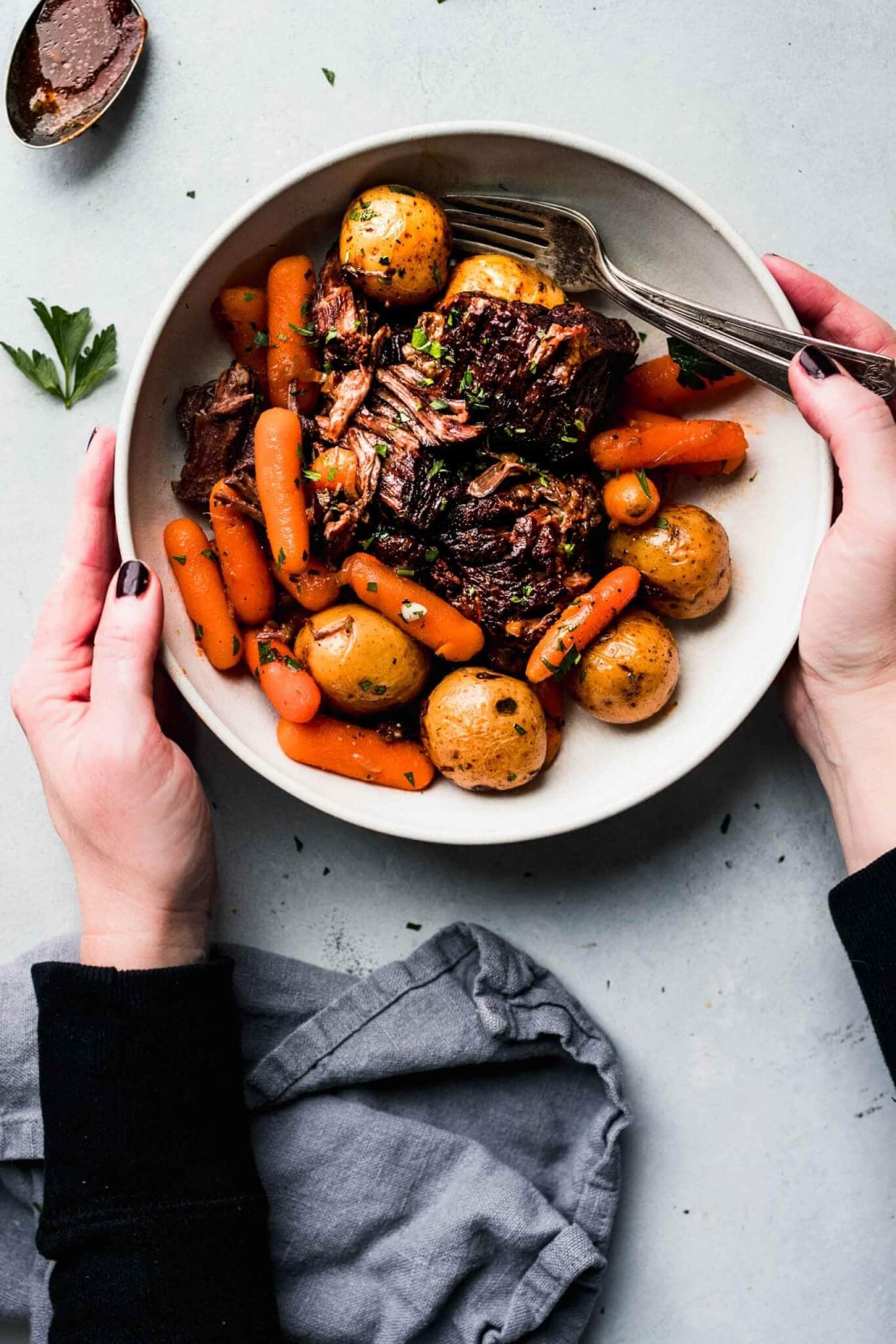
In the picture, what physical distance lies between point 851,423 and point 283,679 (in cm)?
142

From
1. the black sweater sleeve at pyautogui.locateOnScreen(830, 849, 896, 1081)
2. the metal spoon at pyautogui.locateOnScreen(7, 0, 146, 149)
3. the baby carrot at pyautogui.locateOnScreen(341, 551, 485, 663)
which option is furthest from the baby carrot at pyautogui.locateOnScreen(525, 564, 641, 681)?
the metal spoon at pyautogui.locateOnScreen(7, 0, 146, 149)

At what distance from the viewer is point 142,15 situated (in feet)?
8.52

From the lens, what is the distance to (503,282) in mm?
2379

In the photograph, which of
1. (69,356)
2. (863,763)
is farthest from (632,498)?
(69,356)

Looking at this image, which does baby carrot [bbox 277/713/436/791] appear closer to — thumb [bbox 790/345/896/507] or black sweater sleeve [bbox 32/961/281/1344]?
black sweater sleeve [bbox 32/961/281/1344]

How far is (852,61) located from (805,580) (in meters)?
1.49

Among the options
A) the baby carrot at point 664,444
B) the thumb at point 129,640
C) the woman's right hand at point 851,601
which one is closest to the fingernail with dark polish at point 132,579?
the thumb at point 129,640

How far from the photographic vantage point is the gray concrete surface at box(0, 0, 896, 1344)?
2635 millimetres

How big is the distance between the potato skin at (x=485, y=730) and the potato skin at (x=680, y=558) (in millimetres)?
412

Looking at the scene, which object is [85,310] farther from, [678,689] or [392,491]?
[678,689]

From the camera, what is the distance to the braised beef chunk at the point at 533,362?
228 cm

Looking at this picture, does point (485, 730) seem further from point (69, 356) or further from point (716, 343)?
point (69, 356)

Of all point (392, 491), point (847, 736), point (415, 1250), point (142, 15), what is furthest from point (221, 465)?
point (415, 1250)

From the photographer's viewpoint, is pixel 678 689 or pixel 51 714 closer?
pixel 51 714
